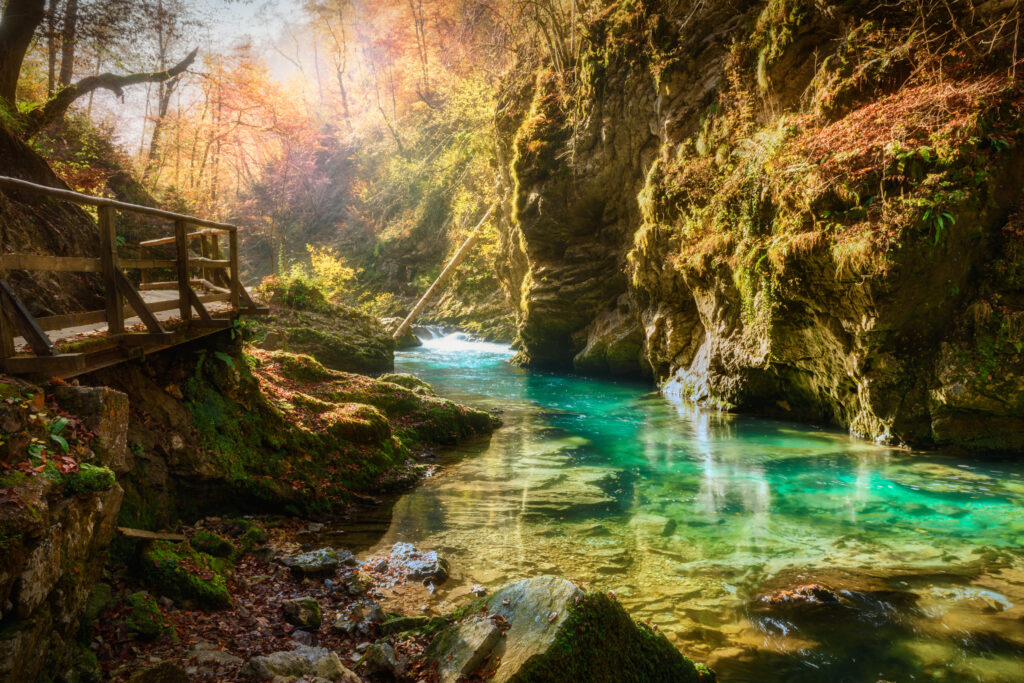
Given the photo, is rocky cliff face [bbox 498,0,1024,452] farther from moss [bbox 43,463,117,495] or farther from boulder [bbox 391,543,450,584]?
moss [bbox 43,463,117,495]

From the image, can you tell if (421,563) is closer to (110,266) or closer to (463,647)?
(463,647)

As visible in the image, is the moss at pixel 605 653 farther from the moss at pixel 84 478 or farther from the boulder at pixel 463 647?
the moss at pixel 84 478

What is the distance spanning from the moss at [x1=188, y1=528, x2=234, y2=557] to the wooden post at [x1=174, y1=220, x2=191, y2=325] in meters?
2.21

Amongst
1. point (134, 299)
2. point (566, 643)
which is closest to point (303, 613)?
point (566, 643)

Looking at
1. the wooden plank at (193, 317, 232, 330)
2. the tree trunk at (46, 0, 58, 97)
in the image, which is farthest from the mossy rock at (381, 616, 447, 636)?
the tree trunk at (46, 0, 58, 97)

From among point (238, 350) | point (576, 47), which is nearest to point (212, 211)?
point (576, 47)

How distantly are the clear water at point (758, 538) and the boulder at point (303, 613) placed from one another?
1006 mm

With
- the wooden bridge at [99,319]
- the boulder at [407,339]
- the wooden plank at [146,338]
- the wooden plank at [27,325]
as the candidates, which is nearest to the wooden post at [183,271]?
the wooden bridge at [99,319]

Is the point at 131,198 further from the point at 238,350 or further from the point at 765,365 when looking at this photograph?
the point at 765,365

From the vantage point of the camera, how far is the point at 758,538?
6605 mm

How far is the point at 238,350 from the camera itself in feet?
24.6

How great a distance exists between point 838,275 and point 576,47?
43.2ft

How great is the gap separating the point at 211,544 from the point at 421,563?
2.03 m

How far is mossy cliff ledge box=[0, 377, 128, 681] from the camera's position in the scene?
8.59 ft
